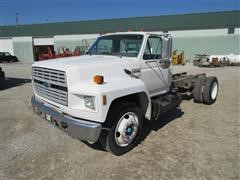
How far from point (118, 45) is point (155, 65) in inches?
38.6

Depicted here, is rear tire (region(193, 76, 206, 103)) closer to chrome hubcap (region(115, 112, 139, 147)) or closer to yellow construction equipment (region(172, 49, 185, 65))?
chrome hubcap (region(115, 112, 139, 147))

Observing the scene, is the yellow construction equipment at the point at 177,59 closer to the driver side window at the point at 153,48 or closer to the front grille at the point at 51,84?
the driver side window at the point at 153,48

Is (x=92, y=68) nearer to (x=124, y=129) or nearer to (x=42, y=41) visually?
(x=124, y=129)

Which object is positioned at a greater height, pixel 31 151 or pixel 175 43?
pixel 175 43

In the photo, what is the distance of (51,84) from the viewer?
3.96 metres

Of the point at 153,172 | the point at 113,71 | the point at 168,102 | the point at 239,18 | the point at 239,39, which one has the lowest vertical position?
the point at 153,172

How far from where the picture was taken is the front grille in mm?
3666

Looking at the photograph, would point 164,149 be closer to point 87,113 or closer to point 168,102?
point 168,102

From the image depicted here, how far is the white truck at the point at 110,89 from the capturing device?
11.4 ft

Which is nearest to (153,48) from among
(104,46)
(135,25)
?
(104,46)

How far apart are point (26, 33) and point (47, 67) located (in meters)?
41.1

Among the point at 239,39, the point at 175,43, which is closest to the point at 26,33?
the point at 175,43

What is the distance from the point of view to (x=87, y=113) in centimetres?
344

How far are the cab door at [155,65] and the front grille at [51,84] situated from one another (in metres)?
1.74
